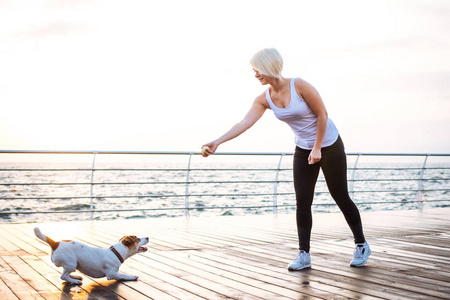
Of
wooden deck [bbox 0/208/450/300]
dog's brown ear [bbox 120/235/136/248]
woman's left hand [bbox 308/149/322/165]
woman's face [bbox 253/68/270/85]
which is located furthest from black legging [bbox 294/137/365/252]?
dog's brown ear [bbox 120/235/136/248]

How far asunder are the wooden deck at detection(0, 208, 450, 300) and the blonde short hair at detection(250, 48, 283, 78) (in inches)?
44.7

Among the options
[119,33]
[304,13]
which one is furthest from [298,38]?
[119,33]

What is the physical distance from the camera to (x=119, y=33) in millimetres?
12859

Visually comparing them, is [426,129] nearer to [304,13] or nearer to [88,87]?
[304,13]

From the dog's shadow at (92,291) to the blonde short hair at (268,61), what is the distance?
1384 millimetres

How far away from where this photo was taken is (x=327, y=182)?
337cm

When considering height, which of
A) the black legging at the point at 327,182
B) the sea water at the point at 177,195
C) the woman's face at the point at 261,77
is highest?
the woman's face at the point at 261,77

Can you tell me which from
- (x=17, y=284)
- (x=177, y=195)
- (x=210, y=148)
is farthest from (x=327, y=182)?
(x=177, y=195)

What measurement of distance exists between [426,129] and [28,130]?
1266 cm

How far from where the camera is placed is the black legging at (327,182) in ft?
10.8

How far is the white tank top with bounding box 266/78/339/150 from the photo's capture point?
10.4 ft

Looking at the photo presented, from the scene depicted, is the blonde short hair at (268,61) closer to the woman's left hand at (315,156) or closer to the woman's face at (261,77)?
the woman's face at (261,77)

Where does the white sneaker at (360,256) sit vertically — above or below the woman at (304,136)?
below

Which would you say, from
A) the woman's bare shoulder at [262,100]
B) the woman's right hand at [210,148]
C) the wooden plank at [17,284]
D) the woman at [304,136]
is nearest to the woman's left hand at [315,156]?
the woman at [304,136]
